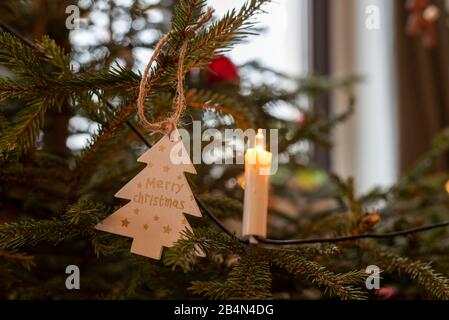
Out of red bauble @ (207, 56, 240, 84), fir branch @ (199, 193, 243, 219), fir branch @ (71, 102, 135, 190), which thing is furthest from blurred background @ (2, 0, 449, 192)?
fir branch @ (71, 102, 135, 190)

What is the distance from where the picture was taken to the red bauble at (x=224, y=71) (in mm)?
837

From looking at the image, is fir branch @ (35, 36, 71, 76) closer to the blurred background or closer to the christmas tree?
the christmas tree

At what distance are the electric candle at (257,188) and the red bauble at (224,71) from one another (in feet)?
1.02

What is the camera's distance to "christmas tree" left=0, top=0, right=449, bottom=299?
0.47m

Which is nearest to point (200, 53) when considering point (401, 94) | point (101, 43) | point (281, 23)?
point (101, 43)

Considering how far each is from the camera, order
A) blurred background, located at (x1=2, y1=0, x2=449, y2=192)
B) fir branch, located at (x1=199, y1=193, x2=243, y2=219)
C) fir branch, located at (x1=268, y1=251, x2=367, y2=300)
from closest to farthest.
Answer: fir branch, located at (x1=268, y1=251, x2=367, y2=300), fir branch, located at (x1=199, y1=193, x2=243, y2=219), blurred background, located at (x1=2, y1=0, x2=449, y2=192)

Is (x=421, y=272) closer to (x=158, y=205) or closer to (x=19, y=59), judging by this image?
(x=158, y=205)

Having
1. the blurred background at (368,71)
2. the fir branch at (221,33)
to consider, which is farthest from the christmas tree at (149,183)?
the blurred background at (368,71)

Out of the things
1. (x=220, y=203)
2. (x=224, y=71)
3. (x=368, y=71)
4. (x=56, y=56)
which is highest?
(x=368, y=71)

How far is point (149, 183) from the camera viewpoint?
51 centimetres

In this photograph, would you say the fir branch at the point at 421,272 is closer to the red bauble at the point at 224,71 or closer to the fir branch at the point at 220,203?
the fir branch at the point at 220,203

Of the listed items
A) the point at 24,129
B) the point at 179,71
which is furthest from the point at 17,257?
the point at 179,71

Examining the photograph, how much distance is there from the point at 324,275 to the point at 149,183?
0.66ft

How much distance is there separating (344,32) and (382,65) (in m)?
0.24
